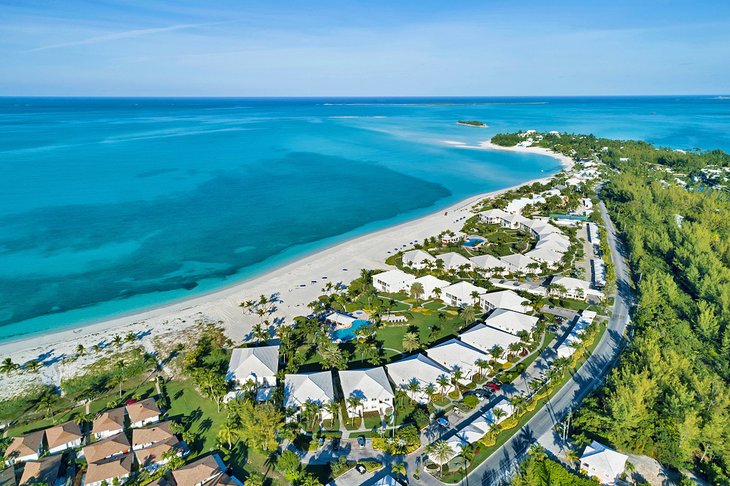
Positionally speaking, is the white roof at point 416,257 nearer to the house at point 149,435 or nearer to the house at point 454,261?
the house at point 454,261

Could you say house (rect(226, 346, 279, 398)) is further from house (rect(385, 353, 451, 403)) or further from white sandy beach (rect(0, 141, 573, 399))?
house (rect(385, 353, 451, 403))

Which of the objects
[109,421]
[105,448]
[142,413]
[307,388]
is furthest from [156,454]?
[307,388]

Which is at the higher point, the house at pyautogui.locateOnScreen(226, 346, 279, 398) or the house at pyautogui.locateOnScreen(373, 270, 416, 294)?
the house at pyautogui.locateOnScreen(373, 270, 416, 294)

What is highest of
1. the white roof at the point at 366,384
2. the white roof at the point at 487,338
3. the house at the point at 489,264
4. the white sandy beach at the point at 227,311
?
the house at the point at 489,264

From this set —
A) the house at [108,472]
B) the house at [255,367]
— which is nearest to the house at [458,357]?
the house at [255,367]

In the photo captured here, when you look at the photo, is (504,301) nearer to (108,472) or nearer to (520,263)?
(520,263)

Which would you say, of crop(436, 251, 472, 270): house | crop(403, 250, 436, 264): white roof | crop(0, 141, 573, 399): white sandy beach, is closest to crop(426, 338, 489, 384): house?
crop(0, 141, 573, 399): white sandy beach
